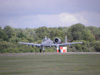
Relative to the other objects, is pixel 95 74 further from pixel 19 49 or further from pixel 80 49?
pixel 80 49

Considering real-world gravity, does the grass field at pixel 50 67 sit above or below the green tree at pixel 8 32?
below

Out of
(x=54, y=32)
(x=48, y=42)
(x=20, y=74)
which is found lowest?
(x=20, y=74)

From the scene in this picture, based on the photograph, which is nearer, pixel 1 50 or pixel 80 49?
pixel 1 50

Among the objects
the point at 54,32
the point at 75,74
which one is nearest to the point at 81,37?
the point at 54,32

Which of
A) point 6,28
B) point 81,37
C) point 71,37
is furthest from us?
point 6,28

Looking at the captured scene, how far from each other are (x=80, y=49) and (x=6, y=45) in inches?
737

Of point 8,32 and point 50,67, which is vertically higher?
point 8,32

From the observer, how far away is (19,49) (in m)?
58.3

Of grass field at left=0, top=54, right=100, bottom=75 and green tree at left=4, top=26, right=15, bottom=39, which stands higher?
green tree at left=4, top=26, right=15, bottom=39

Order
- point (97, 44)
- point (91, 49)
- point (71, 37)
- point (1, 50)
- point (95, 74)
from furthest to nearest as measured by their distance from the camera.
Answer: point (71, 37), point (97, 44), point (91, 49), point (1, 50), point (95, 74)

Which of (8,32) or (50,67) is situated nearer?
(50,67)

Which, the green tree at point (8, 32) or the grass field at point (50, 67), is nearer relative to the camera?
the grass field at point (50, 67)

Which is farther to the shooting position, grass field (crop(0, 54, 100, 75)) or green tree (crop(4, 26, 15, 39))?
green tree (crop(4, 26, 15, 39))

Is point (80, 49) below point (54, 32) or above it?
below
